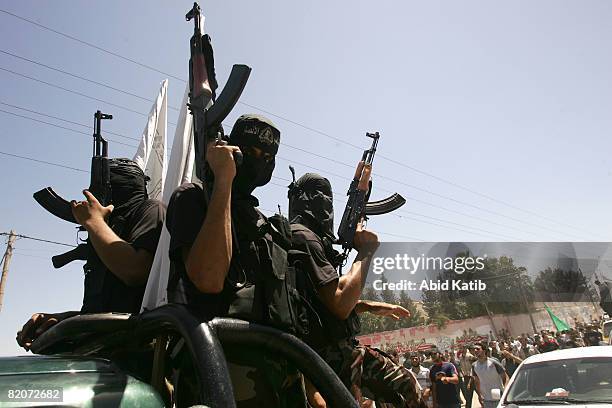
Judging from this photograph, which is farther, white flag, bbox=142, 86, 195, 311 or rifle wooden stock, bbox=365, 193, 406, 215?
rifle wooden stock, bbox=365, 193, 406, 215

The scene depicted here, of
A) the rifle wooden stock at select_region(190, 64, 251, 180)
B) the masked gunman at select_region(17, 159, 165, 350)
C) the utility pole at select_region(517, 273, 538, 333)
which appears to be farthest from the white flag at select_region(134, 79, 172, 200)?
the utility pole at select_region(517, 273, 538, 333)

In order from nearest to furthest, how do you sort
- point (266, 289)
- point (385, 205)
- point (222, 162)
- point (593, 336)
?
point (222, 162), point (266, 289), point (385, 205), point (593, 336)

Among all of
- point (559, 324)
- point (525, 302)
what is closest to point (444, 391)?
point (559, 324)

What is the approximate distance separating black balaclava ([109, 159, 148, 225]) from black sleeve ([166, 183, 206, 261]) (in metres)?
0.77

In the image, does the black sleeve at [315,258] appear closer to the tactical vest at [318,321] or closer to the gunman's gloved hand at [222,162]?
the tactical vest at [318,321]

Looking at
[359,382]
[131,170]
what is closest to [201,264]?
[131,170]

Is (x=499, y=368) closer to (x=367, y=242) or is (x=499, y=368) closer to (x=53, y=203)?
(x=367, y=242)

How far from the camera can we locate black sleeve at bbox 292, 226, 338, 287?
7.62ft

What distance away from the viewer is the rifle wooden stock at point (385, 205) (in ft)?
13.5

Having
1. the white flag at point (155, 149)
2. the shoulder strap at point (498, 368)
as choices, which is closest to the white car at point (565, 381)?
the white flag at point (155, 149)

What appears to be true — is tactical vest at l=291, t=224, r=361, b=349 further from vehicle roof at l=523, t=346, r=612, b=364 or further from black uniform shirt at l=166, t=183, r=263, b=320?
vehicle roof at l=523, t=346, r=612, b=364

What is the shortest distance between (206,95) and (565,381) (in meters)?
4.18

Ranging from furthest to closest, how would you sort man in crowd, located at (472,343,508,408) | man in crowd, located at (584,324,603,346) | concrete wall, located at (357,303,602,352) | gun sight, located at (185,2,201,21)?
concrete wall, located at (357,303,602,352) < man in crowd, located at (584,324,603,346) < man in crowd, located at (472,343,508,408) < gun sight, located at (185,2,201,21)

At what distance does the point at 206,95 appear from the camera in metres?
1.82
